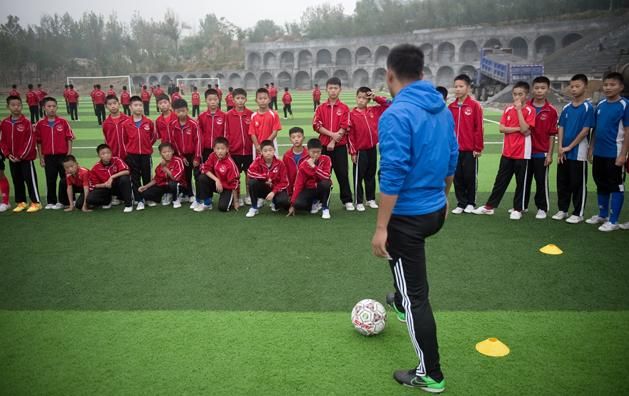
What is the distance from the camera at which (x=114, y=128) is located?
7.71 m

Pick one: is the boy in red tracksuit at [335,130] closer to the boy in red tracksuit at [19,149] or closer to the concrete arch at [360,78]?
the boy in red tracksuit at [19,149]

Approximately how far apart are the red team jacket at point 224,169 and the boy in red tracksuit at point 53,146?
7.65 ft

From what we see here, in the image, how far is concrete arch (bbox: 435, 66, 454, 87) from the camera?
60.3 m

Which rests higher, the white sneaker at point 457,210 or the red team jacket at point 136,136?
the red team jacket at point 136,136

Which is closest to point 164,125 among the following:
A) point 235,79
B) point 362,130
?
point 362,130

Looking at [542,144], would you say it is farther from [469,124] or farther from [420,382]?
[420,382]

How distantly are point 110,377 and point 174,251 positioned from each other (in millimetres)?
2535

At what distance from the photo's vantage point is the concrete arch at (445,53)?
60156mm

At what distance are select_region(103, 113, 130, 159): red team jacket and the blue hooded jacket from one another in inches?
246

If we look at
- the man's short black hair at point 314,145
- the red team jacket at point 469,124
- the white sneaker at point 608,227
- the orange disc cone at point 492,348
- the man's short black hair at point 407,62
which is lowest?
the orange disc cone at point 492,348

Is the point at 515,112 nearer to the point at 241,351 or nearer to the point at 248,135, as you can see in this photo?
the point at 248,135

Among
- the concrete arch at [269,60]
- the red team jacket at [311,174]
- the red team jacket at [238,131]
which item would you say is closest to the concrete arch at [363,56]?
the concrete arch at [269,60]

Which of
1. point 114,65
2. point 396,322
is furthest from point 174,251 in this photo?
point 114,65

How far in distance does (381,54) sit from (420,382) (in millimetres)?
67064
